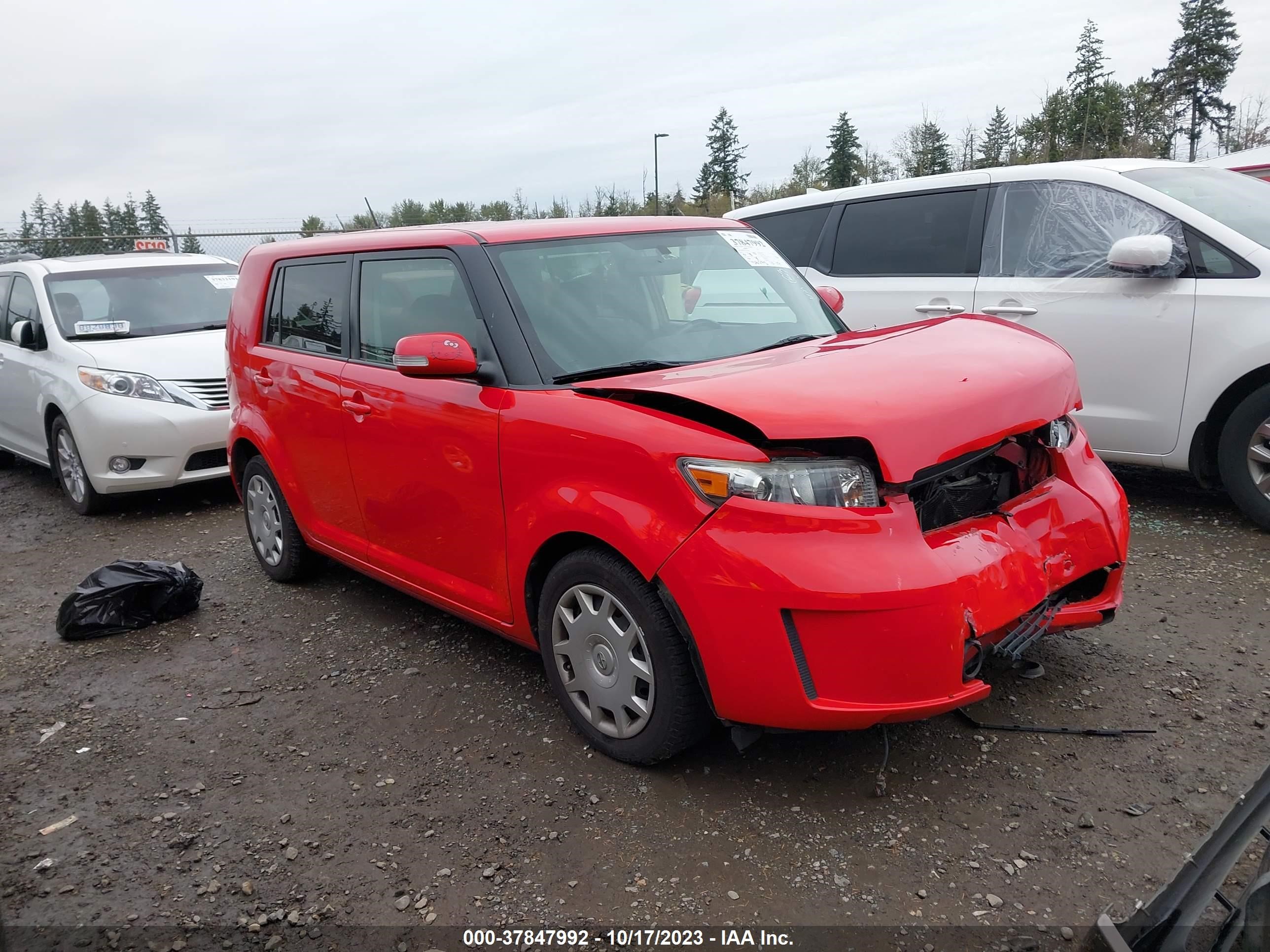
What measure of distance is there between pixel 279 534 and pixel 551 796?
9.22 feet

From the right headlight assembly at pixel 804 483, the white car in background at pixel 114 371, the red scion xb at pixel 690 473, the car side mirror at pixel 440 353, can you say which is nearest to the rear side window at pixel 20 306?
the white car in background at pixel 114 371

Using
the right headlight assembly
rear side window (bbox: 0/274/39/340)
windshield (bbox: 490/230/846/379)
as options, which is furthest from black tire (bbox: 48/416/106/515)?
the right headlight assembly

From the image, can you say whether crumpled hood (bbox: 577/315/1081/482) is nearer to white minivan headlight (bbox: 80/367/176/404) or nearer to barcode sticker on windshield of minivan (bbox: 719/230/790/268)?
barcode sticker on windshield of minivan (bbox: 719/230/790/268)

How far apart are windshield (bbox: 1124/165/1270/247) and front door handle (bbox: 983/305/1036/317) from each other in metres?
0.87

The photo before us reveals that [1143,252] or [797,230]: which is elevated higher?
[797,230]

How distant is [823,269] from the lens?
260 inches

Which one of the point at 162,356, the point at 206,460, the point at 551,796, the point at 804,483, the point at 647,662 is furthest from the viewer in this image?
the point at 162,356

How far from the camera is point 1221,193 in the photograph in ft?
17.4

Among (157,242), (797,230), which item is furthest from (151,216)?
(797,230)

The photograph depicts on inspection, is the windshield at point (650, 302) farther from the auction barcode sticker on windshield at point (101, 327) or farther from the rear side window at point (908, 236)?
the auction barcode sticker on windshield at point (101, 327)

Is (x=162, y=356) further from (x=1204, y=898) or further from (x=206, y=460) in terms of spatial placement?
(x=1204, y=898)

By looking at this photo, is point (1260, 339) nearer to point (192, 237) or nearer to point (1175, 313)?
point (1175, 313)

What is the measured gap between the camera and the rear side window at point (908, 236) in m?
5.95

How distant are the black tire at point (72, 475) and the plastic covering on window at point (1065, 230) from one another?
21.0 feet
